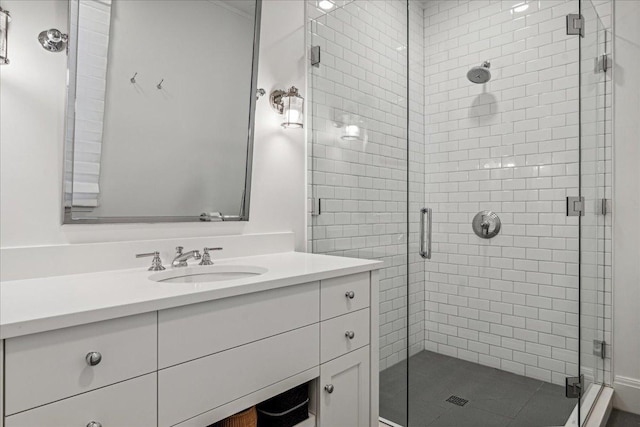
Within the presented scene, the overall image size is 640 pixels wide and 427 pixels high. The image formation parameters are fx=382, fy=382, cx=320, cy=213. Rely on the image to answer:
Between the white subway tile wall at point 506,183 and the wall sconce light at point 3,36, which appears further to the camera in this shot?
the white subway tile wall at point 506,183

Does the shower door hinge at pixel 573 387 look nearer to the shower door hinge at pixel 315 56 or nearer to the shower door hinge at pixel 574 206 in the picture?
the shower door hinge at pixel 574 206

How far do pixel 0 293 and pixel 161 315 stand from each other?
492mm

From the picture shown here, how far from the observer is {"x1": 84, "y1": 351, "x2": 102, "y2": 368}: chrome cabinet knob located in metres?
0.93

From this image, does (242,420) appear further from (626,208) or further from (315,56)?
(626,208)

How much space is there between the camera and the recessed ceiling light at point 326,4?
2.36 meters

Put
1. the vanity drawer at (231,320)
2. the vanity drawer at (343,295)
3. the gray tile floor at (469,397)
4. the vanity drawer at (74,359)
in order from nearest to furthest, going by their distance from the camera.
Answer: the vanity drawer at (74,359), the vanity drawer at (231,320), the vanity drawer at (343,295), the gray tile floor at (469,397)

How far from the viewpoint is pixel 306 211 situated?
2328 mm

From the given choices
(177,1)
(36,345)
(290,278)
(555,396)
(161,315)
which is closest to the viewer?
(36,345)

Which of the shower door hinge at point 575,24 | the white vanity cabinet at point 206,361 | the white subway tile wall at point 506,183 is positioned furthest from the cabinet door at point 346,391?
the shower door hinge at point 575,24

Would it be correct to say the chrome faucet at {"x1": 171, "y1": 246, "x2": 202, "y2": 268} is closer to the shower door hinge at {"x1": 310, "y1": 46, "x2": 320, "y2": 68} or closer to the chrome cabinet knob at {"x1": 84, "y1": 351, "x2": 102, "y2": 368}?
the chrome cabinet knob at {"x1": 84, "y1": 351, "x2": 102, "y2": 368}

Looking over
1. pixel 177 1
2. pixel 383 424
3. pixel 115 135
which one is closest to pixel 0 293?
pixel 115 135

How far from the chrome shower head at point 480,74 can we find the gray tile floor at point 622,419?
2051 millimetres

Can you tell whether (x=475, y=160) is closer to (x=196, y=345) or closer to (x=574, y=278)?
(x=574, y=278)

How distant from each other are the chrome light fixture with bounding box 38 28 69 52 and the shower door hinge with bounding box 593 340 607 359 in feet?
9.81
